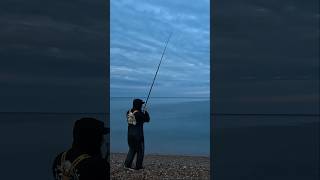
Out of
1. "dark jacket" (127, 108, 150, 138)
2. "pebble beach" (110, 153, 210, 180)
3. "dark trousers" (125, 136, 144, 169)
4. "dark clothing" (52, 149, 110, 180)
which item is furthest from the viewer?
"pebble beach" (110, 153, 210, 180)

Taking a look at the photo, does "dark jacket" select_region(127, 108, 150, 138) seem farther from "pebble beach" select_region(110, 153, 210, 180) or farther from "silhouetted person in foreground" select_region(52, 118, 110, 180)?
"silhouetted person in foreground" select_region(52, 118, 110, 180)

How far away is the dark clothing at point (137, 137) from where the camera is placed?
25.7 feet

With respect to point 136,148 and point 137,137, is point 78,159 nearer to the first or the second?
point 137,137

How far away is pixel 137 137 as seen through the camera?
26.4ft

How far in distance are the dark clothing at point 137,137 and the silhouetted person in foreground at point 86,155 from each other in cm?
549

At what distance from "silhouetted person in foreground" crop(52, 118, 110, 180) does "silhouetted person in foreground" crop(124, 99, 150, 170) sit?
549cm

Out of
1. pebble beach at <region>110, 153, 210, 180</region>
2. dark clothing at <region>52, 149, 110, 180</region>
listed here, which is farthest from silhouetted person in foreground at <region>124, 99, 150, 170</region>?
dark clothing at <region>52, 149, 110, 180</region>

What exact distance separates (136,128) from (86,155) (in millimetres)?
5709

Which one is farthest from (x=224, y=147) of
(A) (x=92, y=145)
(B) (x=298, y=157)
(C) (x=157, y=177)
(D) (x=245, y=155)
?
(A) (x=92, y=145)

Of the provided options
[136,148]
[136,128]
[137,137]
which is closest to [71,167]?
[136,128]

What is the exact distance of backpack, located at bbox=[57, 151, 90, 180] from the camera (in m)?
2.23

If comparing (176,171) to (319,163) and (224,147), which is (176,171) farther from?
(224,147)

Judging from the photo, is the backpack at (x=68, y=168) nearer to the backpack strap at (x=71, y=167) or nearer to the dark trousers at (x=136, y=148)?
the backpack strap at (x=71, y=167)

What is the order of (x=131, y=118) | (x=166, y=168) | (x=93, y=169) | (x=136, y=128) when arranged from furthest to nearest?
(x=166, y=168) < (x=136, y=128) < (x=131, y=118) < (x=93, y=169)
